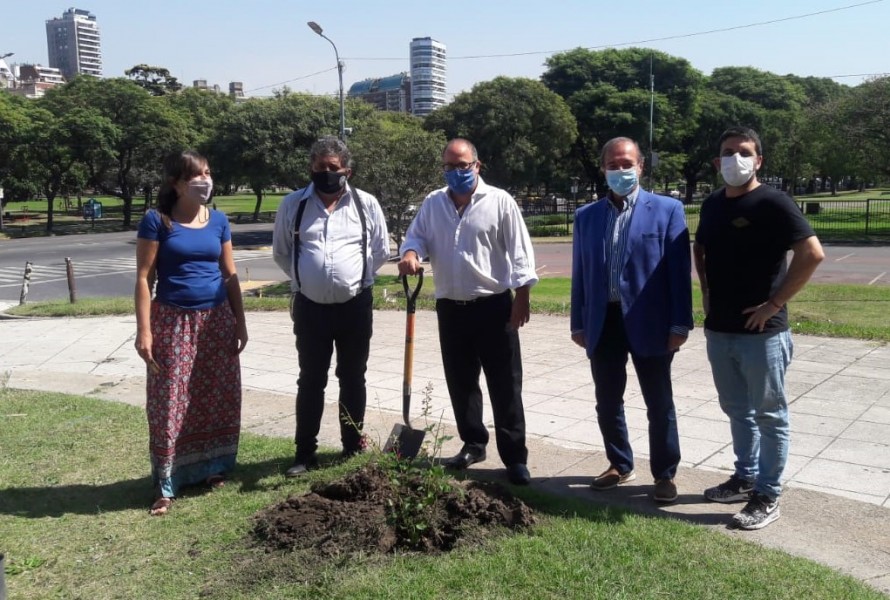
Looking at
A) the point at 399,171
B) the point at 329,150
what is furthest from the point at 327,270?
the point at 399,171

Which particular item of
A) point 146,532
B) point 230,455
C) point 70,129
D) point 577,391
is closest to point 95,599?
point 146,532

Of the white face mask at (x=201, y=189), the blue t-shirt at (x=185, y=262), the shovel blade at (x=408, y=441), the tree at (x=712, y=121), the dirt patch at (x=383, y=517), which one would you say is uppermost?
the tree at (x=712, y=121)

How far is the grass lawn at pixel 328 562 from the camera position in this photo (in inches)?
129

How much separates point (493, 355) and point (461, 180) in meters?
0.99

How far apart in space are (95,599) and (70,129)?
143ft

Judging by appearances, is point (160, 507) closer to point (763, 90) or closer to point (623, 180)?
point (623, 180)

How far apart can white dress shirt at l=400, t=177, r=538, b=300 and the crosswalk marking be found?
64.6 ft

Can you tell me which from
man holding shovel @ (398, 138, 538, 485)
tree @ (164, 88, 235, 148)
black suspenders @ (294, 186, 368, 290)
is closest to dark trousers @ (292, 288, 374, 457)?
black suspenders @ (294, 186, 368, 290)

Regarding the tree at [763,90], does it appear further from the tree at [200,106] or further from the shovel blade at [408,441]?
the shovel blade at [408,441]

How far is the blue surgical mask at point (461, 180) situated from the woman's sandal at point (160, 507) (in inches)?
91.0

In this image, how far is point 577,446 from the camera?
17.7 feet

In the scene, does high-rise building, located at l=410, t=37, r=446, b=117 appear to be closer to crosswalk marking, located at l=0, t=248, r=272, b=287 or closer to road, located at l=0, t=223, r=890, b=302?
road, located at l=0, t=223, r=890, b=302

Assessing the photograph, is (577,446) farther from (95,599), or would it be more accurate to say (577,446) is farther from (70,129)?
(70,129)

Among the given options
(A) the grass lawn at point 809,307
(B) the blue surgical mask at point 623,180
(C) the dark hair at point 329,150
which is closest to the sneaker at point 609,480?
(B) the blue surgical mask at point 623,180
